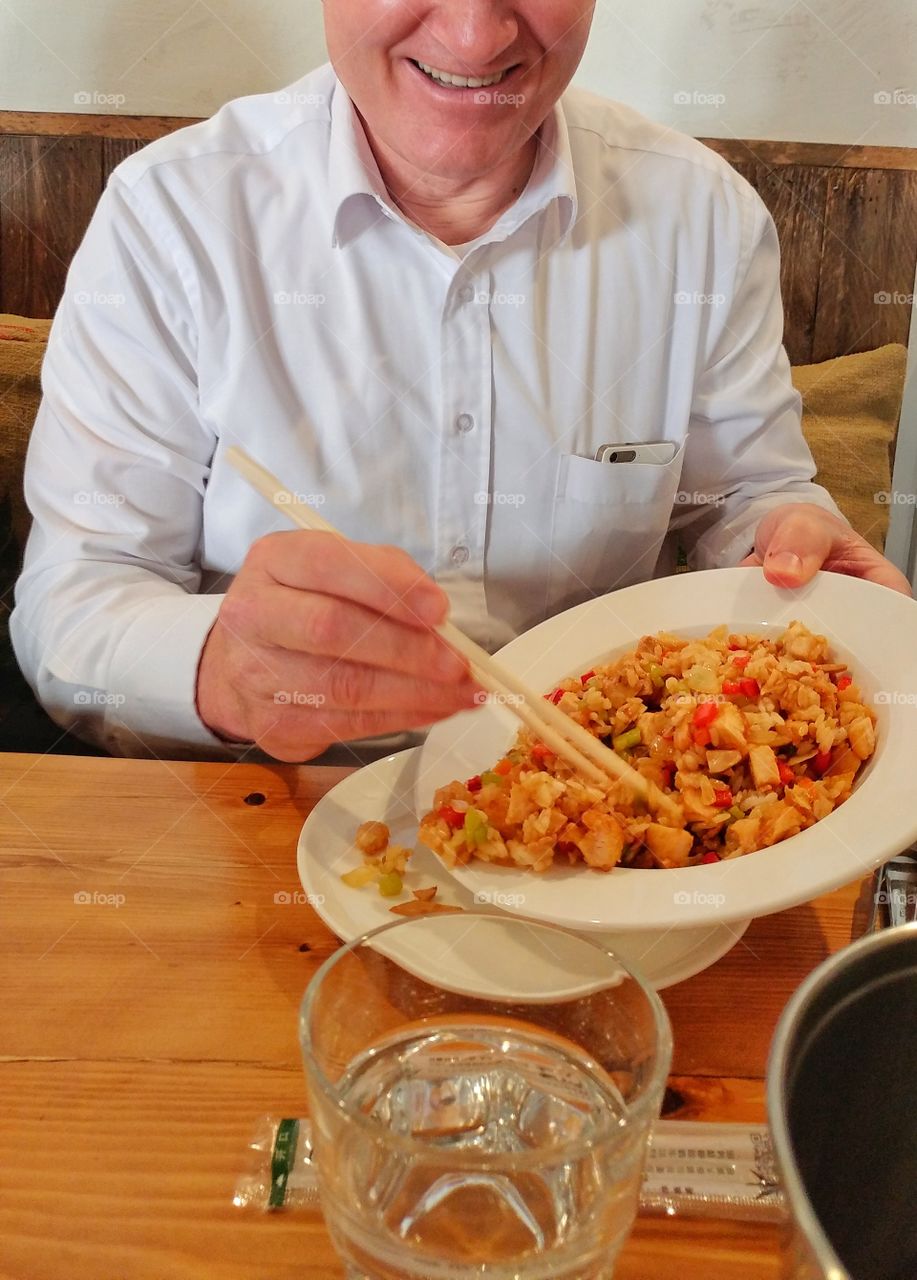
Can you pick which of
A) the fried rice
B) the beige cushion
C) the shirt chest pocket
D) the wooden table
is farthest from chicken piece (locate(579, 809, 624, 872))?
the beige cushion

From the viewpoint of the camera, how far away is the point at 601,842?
0.79 meters

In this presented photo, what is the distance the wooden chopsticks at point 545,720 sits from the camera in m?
0.84

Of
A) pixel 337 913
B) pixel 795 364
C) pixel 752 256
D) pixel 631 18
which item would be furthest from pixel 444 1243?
pixel 631 18

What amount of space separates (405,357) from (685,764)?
26.7 inches

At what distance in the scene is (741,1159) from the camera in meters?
0.60

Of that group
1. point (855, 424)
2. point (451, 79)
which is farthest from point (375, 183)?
point (855, 424)

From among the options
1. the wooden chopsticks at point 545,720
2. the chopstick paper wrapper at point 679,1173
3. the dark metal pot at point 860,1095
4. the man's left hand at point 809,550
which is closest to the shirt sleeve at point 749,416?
the man's left hand at point 809,550

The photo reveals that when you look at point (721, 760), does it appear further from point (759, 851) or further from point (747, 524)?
point (747, 524)

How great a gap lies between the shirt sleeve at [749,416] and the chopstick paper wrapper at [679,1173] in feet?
3.09

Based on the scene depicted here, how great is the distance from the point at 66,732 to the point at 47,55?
3.82 feet

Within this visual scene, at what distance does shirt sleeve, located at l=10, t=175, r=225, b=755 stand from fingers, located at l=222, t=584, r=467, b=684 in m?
0.40

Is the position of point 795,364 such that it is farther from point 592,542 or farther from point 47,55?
point 47,55


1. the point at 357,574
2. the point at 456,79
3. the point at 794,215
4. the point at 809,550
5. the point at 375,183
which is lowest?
the point at 809,550

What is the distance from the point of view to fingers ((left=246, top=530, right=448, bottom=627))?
0.81 metres
